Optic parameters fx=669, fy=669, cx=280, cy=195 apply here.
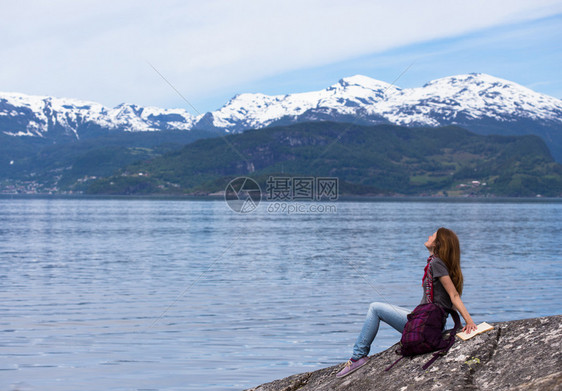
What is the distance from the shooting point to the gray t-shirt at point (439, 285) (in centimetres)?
1007

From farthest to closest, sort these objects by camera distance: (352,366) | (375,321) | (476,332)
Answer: (375,321) < (352,366) < (476,332)

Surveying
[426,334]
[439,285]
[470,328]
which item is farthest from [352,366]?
[470,328]

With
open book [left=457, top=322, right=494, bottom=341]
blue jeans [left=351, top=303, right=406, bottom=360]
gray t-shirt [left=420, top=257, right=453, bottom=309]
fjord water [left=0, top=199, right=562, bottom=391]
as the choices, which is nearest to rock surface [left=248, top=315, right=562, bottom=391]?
open book [left=457, top=322, right=494, bottom=341]

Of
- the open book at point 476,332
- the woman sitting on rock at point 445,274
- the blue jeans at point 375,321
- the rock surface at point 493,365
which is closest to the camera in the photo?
the rock surface at point 493,365

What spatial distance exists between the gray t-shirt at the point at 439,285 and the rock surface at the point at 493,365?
716mm

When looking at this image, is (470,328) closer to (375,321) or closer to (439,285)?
(439,285)

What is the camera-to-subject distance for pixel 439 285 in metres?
10.3

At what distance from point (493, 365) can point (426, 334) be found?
1.05m

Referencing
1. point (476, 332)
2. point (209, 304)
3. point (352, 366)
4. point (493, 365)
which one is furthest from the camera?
point (209, 304)

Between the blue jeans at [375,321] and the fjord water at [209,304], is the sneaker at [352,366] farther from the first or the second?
the fjord water at [209,304]

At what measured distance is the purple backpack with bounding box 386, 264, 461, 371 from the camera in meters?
9.67

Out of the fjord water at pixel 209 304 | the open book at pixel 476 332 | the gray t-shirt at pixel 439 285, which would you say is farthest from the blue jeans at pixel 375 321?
the fjord water at pixel 209 304

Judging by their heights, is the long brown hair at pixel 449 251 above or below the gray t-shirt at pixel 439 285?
above

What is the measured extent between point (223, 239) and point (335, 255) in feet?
76.8
